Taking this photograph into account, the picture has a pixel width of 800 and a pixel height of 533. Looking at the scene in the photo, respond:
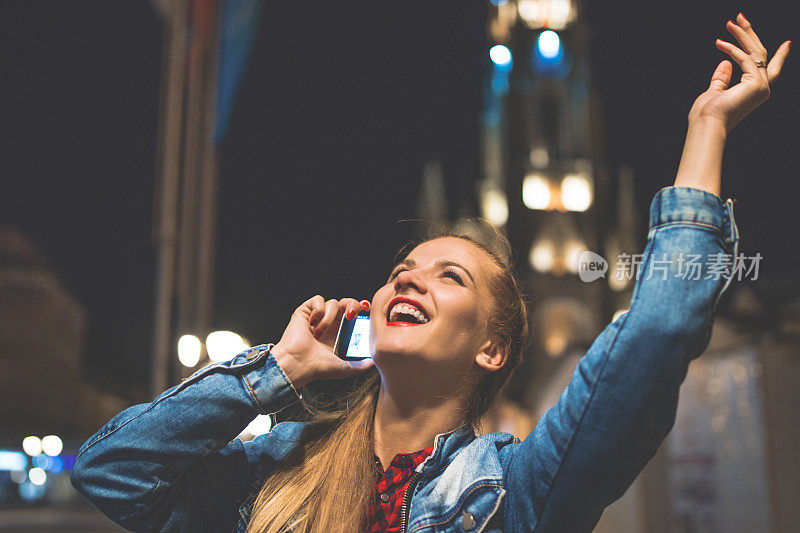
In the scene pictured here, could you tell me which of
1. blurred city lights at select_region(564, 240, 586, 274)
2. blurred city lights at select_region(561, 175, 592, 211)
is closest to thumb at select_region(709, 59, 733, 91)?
blurred city lights at select_region(564, 240, 586, 274)

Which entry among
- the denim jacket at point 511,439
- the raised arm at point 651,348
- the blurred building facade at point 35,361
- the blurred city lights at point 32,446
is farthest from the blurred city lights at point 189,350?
the blurred city lights at point 32,446

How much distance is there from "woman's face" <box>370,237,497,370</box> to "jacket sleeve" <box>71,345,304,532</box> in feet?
1.29

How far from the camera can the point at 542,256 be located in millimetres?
51500

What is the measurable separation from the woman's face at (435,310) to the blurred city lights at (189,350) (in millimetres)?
5119

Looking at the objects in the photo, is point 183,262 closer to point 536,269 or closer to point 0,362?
point 536,269

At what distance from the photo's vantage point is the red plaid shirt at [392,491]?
7.03 ft

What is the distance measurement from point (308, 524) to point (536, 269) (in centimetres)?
5008

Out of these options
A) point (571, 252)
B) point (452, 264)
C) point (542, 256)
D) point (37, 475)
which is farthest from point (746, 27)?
point (37, 475)

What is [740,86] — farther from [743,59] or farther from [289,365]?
[289,365]

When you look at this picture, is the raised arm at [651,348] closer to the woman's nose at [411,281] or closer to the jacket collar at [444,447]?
the jacket collar at [444,447]

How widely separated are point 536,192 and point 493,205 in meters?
6.62

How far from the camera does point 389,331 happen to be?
2.29 metres

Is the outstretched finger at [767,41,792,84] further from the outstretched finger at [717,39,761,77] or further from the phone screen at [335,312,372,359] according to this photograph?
the phone screen at [335,312,372,359]

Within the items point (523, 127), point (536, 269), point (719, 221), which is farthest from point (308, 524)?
point (523, 127)
